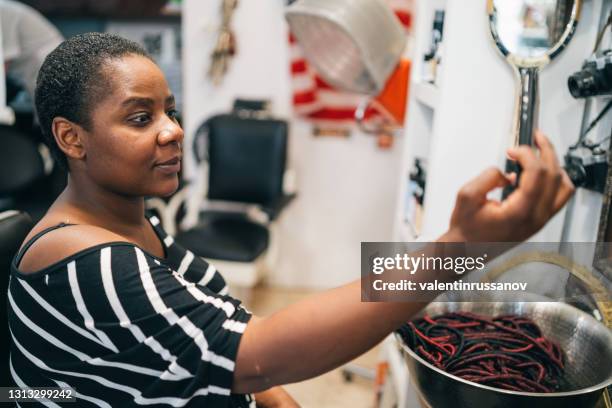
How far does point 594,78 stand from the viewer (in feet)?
3.77

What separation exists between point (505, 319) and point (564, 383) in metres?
0.17

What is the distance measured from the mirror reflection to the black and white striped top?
1001mm

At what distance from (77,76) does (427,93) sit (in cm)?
109

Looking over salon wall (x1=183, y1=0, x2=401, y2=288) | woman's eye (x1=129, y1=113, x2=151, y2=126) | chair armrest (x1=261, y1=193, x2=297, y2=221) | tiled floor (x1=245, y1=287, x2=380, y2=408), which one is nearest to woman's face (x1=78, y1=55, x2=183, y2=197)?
woman's eye (x1=129, y1=113, x2=151, y2=126)

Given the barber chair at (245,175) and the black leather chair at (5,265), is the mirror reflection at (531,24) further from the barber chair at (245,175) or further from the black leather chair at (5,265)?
the barber chair at (245,175)

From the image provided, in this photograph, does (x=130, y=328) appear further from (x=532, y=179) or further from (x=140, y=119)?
(x=532, y=179)

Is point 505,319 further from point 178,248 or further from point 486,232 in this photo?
point 178,248

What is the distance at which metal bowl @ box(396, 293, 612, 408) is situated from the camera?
84 centimetres

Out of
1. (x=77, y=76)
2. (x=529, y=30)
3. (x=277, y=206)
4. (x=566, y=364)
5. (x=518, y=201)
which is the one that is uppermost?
(x=529, y=30)

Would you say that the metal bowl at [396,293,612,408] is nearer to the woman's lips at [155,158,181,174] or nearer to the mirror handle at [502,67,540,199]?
the mirror handle at [502,67,540,199]

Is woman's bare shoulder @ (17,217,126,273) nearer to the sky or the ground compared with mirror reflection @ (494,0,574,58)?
nearer to the ground

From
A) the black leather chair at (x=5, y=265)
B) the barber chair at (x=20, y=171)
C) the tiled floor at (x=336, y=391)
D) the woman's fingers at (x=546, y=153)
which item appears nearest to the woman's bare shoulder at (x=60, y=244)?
the black leather chair at (x=5, y=265)

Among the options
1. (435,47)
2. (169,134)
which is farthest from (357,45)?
(169,134)

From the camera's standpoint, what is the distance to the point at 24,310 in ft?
2.81
